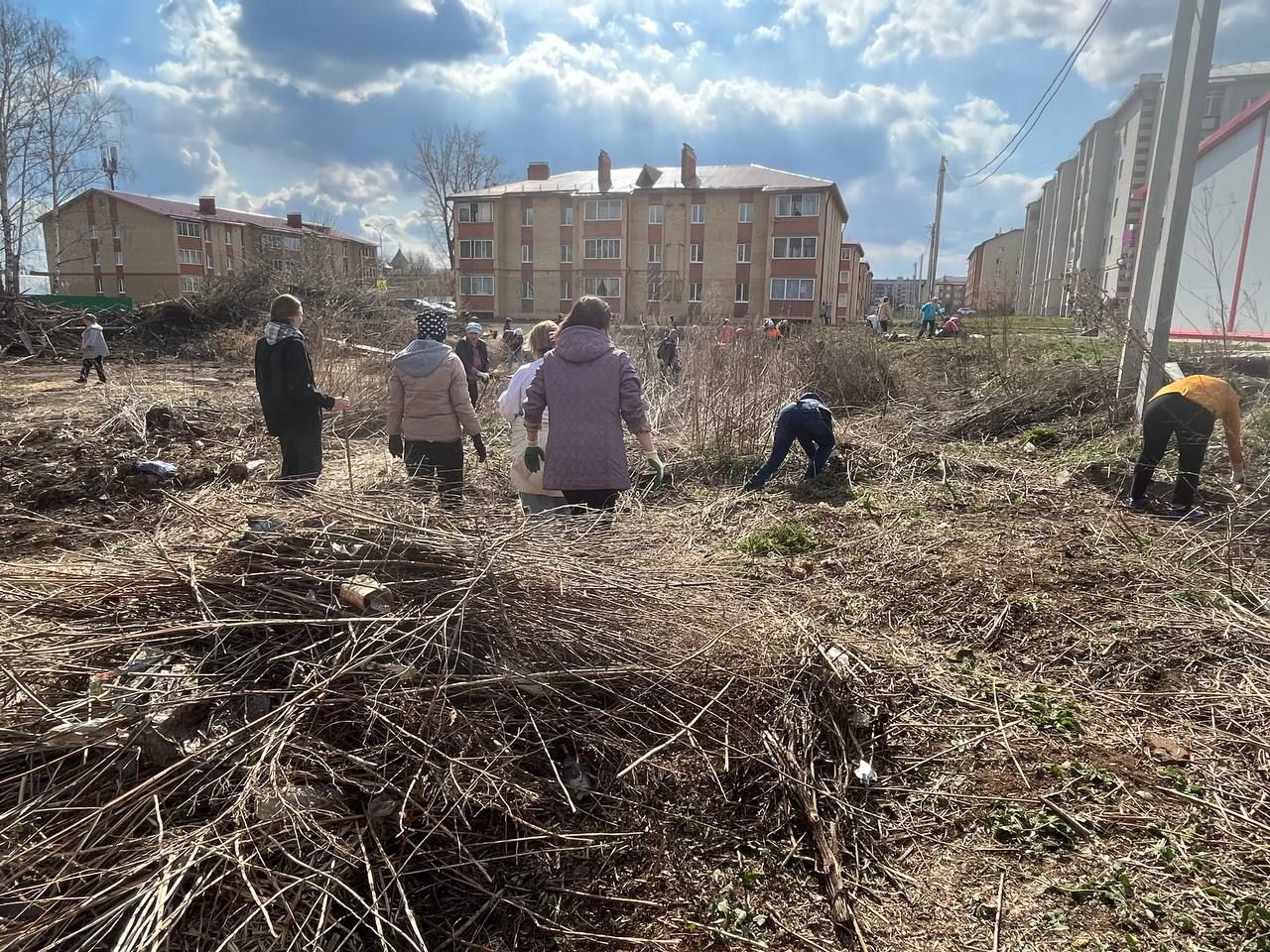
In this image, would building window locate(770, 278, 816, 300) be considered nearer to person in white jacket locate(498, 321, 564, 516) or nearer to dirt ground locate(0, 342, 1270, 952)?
dirt ground locate(0, 342, 1270, 952)

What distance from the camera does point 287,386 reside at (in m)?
4.56

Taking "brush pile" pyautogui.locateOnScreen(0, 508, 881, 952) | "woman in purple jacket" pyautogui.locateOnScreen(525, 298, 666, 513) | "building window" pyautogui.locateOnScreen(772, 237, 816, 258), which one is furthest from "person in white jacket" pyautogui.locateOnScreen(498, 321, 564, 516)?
"building window" pyautogui.locateOnScreen(772, 237, 816, 258)

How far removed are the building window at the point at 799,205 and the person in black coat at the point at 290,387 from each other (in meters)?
39.6

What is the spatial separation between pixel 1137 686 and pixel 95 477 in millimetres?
7803

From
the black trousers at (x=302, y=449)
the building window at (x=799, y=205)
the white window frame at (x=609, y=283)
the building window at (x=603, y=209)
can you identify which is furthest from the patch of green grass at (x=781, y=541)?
the building window at (x=603, y=209)

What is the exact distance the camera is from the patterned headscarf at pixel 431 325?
4539 mm

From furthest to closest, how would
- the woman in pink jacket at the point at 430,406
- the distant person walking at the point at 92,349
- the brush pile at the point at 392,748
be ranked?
the distant person walking at the point at 92,349, the woman in pink jacket at the point at 430,406, the brush pile at the point at 392,748

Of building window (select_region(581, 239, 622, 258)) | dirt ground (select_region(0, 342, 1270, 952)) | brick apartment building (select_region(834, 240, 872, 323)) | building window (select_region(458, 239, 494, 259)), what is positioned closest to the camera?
dirt ground (select_region(0, 342, 1270, 952))

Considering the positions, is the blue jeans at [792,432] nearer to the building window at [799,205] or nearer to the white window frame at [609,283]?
the building window at [799,205]

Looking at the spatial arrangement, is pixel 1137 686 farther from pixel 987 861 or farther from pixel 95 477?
pixel 95 477

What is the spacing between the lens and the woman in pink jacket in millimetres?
4371

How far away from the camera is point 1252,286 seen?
1345 cm

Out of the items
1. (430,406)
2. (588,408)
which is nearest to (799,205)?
(430,406)

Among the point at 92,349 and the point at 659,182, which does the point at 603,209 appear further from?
the point at 92,349
